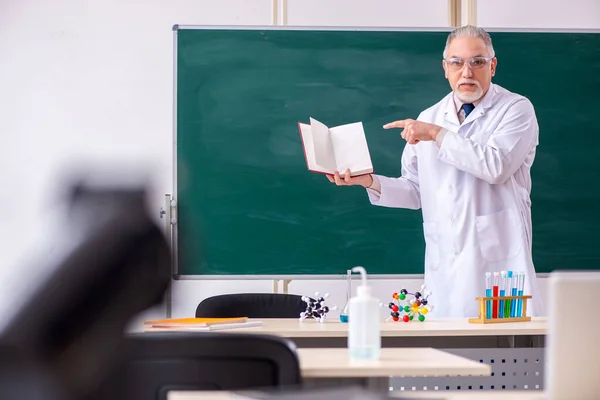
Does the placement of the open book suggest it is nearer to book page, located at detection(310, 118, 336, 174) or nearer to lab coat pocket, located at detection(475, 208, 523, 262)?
book page, located at detection(310, 118, 336, 174)

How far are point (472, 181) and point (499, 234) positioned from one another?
0.26 meters

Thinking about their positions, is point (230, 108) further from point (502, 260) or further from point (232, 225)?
point (502, 260)

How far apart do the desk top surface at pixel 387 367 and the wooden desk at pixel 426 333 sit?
26.3 inches

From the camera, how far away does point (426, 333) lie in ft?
7.93

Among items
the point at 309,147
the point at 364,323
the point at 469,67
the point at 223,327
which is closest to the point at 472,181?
the point at 469,67

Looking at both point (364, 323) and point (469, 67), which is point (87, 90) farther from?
point (364, 323)

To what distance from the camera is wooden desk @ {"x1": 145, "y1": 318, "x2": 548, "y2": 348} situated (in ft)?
7.96

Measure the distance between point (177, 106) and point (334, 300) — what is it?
141 cm

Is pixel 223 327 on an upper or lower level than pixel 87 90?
lower

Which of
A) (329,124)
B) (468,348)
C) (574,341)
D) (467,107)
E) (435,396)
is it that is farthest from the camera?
(329,124)

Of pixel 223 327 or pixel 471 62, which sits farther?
pixel 471 62

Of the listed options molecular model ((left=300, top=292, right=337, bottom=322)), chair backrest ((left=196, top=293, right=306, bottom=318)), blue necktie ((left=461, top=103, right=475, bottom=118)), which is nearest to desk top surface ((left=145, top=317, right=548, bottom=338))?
molecular model ((left=300, top=292, right=337, bottom=322))

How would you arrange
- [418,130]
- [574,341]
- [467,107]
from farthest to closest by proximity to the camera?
[467,107]
[418,130]
[574,341]

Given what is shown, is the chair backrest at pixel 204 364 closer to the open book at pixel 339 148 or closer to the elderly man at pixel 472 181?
the open book at pixel 339 148
